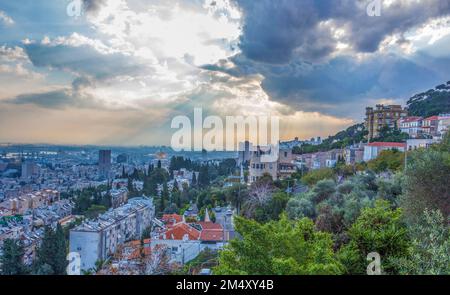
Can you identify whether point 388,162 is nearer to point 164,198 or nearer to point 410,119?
point 410,119

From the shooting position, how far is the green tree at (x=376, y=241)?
11.2ft

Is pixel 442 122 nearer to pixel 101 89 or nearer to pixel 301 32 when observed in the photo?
pixel 301 32

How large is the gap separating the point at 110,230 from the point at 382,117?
15.3 ft

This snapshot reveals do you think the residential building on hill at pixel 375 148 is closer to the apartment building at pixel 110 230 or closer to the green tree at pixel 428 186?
the green tree at pixel 428 186

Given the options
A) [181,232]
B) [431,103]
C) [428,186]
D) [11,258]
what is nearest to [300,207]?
[428,186]

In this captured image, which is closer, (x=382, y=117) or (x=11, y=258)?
(x=11, y=258)

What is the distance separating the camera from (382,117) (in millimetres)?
5605

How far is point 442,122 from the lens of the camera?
230 inches

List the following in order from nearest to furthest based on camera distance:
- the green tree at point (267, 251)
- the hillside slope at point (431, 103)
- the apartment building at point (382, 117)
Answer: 1. the green tree at point (267, 251)
2. the apartment building at point (382, 117)
3. the hillside slope at point (431, 103)

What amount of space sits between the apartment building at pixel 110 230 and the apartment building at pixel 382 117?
3689 millimetres

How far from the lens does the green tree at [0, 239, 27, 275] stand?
3.59 metres

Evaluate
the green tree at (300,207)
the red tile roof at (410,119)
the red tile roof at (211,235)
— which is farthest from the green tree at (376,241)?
the red tile roof at (410,119)

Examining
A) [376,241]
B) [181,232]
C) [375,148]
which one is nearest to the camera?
[376,241]
